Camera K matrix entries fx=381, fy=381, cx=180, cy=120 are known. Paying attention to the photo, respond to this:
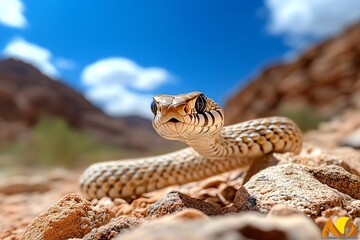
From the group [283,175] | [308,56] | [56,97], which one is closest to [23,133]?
[56,97]

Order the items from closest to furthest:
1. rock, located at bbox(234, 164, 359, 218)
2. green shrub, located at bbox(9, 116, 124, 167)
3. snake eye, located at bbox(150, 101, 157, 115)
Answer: rock, located at bbox(234, 164, 359, 218) < snake eye, located at bbox(150, 101, 157, 115) < green shrub, located at bbox(9, 116, 124, 167)

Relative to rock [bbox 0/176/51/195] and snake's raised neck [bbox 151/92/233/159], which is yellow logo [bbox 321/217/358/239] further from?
rock [bbox 0/176/51/195]

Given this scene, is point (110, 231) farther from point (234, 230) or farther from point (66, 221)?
point (234, 230)

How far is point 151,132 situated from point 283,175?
4799 centimetres

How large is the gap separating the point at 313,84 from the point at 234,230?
29.9 metres

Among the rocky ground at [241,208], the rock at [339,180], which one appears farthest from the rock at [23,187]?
the rock at [339,180]

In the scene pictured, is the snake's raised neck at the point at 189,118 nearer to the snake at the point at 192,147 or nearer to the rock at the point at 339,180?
the snake at the point at 192,147

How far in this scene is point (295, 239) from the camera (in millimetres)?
1358

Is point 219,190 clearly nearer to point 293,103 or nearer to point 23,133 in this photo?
point 293,103

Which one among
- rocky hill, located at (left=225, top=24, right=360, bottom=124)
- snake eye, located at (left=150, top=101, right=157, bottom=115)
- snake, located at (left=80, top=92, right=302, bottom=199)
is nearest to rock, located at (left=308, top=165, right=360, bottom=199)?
snake, located at (left=80, top=92, right=302, bottom=199)

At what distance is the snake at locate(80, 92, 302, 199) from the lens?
149 inches

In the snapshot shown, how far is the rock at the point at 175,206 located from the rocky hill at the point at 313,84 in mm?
21108

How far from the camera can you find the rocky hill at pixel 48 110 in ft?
113

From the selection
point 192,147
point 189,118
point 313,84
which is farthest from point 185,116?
point 313,84
